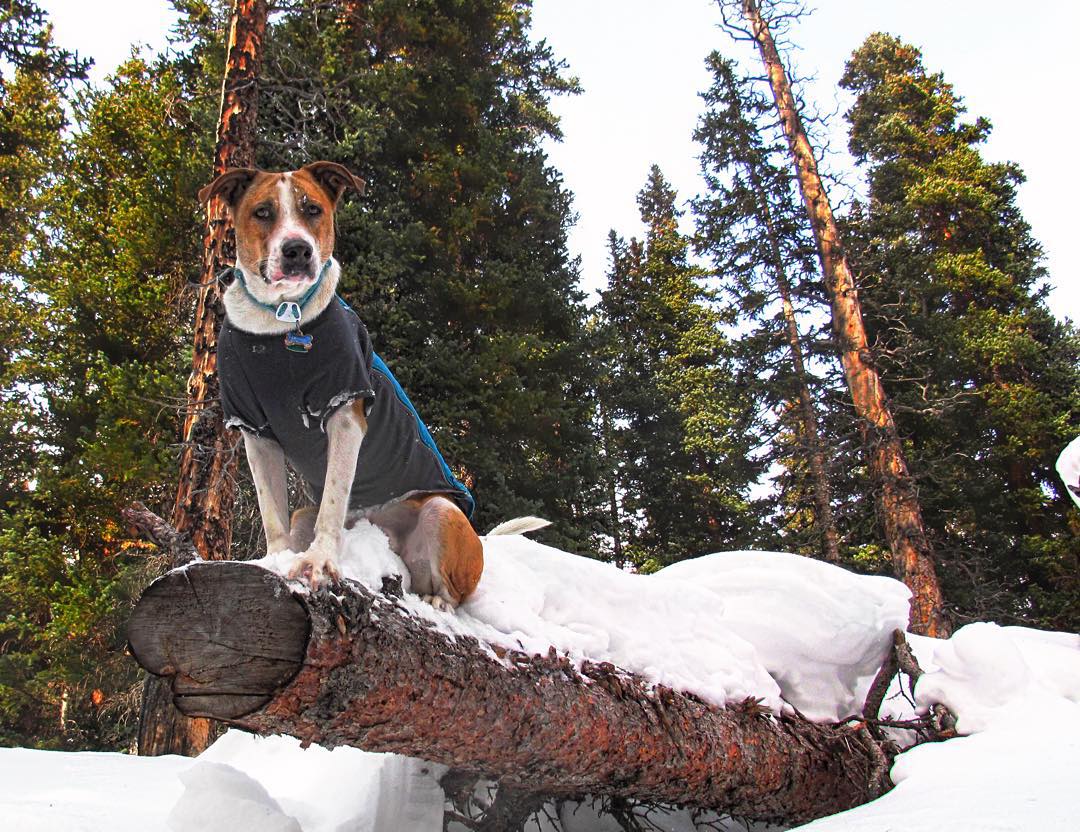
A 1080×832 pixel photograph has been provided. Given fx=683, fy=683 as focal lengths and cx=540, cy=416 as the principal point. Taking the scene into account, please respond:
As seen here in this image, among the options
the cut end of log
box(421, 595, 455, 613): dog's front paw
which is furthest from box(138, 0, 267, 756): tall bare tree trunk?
the cut end of log

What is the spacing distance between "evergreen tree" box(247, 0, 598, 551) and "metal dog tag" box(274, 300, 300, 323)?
697 centimetres

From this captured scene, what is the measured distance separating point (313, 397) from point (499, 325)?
9.53m

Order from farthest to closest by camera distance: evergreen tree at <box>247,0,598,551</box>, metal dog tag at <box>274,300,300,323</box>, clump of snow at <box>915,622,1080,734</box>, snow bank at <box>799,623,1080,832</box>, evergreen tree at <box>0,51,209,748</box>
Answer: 1. evergreen tree at <box>247,0,598,551</box>
2. evergreen tree at <box>0,51,209,748</box>
3. clump of snow at <box>915,622,1080,734</box>
4. metal dog tag at <box>274,300,300,323</box>
5. snow bank at <box>799,623,1080,832</box>

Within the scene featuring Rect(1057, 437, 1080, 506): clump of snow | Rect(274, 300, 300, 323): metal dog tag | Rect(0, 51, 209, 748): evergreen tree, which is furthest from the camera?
Rect(0, 51, 209, 748): evergreen tree

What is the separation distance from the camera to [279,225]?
2.47 meters

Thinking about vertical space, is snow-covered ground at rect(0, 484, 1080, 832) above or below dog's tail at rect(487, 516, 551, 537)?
below

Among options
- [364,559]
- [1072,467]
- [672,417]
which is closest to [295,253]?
[364,559]

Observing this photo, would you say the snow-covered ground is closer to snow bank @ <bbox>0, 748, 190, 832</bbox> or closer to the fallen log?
snow bank @ <bbox>0, 748, 190, 832</bbox>

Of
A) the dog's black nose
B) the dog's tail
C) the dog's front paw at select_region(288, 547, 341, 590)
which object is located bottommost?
the dog's front paw at select_region(288, 547, 341, 590)

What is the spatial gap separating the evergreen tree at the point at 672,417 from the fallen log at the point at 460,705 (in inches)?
396

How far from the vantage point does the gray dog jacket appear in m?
2.35

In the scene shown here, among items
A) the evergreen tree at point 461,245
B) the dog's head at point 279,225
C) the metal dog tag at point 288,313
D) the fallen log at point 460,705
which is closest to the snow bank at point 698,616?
the fallen log at point 460,705

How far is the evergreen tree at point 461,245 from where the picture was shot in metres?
9.82

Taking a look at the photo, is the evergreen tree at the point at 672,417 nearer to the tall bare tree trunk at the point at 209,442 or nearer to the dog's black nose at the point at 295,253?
the tall bare tree trunk at the point at 209,442
